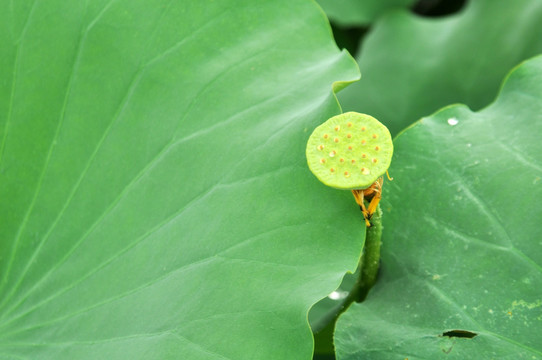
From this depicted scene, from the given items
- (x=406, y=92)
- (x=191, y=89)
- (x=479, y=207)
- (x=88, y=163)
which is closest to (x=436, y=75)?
(x=406, y=92)

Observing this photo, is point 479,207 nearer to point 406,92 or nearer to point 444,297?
point 444,297

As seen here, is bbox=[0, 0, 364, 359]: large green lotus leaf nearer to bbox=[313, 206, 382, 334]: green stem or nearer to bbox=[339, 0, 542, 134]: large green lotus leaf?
bbox=[313, 206, 382, 334]: green stem

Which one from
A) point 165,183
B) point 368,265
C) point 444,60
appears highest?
point 165,183

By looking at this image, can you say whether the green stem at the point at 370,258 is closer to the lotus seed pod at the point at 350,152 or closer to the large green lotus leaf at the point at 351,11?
the lotus seed pod at the point at 350,152

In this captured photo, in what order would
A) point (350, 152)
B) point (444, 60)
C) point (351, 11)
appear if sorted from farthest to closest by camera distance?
1. point (351, 11)
2. point (444, 60)
3. point (350, 152)

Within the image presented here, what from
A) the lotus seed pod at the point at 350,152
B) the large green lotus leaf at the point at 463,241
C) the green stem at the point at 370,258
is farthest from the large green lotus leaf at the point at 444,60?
the lotus seed pod at the point at 350,152

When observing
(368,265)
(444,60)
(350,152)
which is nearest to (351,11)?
(444,60)

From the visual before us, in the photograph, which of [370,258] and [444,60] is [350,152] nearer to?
[370,258]
